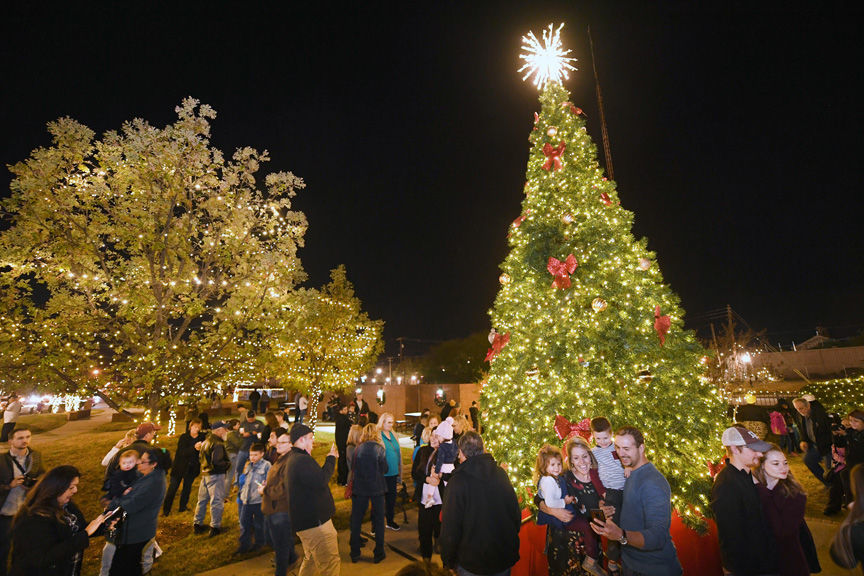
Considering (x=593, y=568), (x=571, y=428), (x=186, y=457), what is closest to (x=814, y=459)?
(x=571, y=428)

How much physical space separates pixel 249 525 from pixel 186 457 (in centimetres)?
283

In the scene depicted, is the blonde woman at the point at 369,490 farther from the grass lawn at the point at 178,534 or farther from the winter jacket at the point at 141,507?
the winter jacket at the point at 141,507

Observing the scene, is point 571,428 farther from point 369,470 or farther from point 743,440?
point 369,470

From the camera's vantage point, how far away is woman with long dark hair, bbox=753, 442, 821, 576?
137 inches

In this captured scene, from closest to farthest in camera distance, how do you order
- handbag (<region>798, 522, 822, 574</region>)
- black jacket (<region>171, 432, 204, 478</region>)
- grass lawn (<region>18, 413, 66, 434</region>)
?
handbag (<region>798, 522, 822, 574</region>) → black jacket (<region>171, 432, 204, 478</region>) → grass lawn (<region>18, 413, 66, 434</region>)

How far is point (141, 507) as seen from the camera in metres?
4.36

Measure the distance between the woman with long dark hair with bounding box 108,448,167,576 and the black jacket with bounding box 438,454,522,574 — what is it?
11.3ft

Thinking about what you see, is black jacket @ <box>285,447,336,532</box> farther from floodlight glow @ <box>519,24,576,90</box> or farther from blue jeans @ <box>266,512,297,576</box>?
floodlight glow @ <box>519,24,576,90</box>

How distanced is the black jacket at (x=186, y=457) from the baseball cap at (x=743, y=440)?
954 centimetres

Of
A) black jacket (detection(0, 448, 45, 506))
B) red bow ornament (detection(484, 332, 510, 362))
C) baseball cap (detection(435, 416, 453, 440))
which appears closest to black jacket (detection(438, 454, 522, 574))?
baseball cap (detection(435, 416, 453, 440))

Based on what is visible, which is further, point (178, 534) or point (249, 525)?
point (178, 534)

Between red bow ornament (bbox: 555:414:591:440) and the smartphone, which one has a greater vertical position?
red bow ornament (bbox: 555:414:591:440)

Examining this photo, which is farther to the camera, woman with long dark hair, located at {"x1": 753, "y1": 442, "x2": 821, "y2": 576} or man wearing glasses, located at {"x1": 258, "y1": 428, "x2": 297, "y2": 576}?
man wearing glasses, located at {"x1": 258, "y1": 428, "x2": 297, "y2": 576}

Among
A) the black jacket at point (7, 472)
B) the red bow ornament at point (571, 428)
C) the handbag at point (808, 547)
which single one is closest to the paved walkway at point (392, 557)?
the handbag at point (808, 547)
